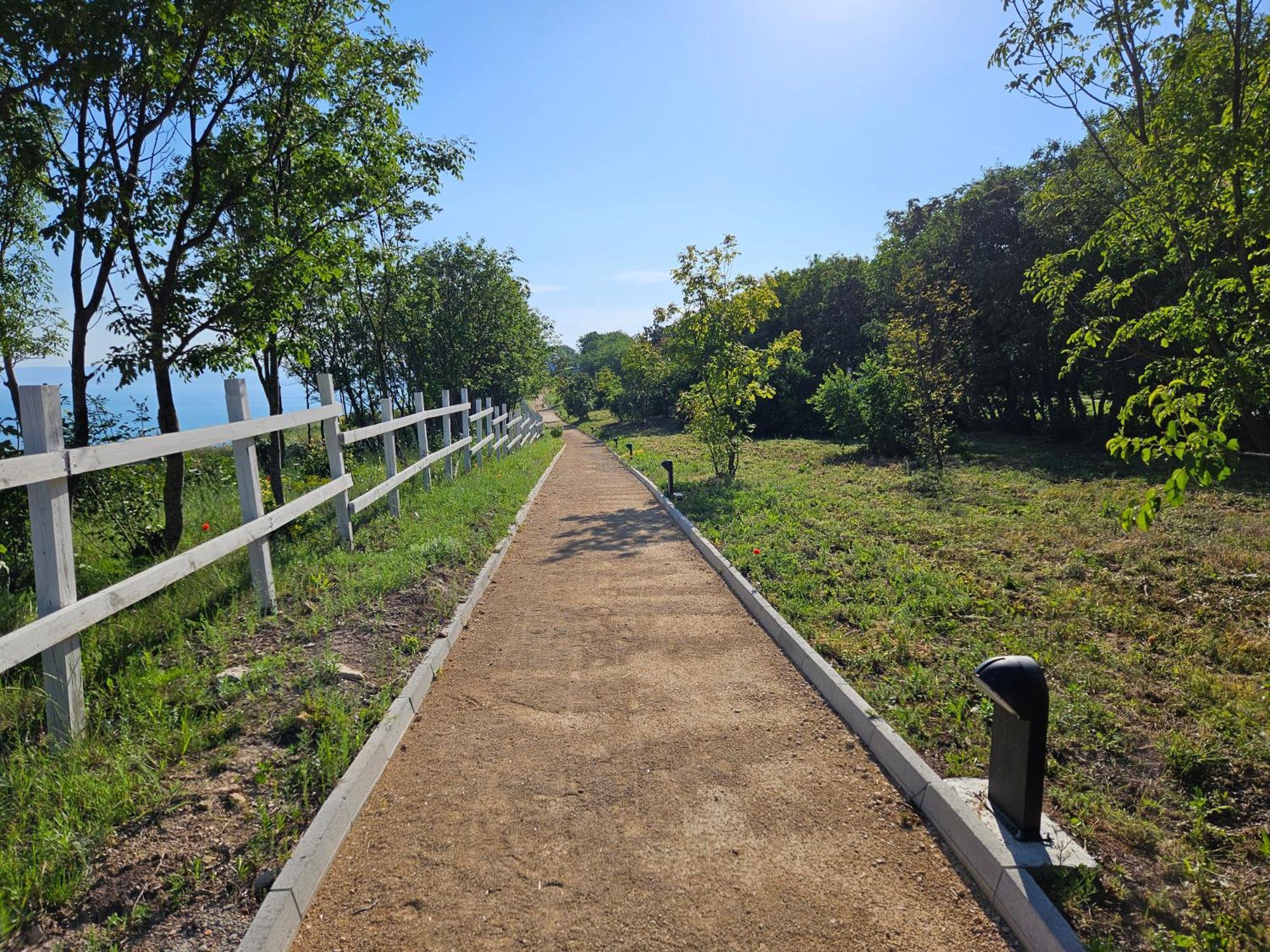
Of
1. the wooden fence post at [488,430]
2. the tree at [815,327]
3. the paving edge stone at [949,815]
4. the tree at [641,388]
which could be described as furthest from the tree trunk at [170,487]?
the tree at [641,388]

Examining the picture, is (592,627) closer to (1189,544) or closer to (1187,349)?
(1189,544)

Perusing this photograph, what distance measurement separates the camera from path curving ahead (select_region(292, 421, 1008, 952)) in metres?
2.39

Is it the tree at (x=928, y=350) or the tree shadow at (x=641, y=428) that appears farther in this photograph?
the tree shadow at (x=641, y=428)

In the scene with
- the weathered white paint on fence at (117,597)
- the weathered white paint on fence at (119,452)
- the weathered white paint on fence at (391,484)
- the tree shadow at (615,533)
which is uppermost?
the weathered white paint on fence at (119,452)

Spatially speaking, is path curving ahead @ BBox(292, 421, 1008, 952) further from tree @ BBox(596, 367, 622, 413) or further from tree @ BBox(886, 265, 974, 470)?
tree @ BBox(596, 367, 622, 413)

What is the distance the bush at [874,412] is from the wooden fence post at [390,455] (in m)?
11.8

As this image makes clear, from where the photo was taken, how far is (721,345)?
1279 centimetres

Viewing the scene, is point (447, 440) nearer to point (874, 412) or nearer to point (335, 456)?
point (335, 456)

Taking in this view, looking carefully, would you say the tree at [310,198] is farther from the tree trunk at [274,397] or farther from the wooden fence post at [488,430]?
the wooden fence post at [488,430]

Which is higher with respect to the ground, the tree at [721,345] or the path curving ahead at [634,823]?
the tree at [721,345]

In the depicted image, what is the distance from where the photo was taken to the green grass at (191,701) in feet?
8.29

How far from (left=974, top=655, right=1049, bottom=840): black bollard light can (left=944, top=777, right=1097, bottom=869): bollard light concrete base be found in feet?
0.14

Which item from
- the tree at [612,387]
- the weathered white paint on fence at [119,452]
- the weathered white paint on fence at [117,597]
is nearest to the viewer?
the weathered white paint on fence at [117,597]

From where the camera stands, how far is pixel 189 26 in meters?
5.35
